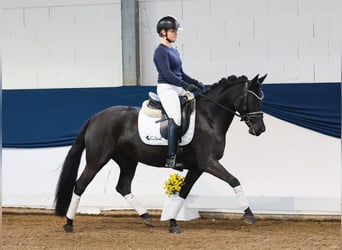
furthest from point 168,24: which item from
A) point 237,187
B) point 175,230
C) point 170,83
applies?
point 175,230

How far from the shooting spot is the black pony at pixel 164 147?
499 centimetres

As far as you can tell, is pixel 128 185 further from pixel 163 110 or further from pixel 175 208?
pixel 163 110

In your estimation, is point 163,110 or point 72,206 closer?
point 163,110

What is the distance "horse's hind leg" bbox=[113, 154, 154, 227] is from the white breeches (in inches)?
31.2

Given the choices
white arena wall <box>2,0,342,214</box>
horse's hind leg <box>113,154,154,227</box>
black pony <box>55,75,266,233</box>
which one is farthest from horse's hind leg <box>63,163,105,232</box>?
white arena wall <box>2,0,342,214</box>

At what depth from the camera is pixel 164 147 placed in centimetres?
512

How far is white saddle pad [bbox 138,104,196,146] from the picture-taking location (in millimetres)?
5035

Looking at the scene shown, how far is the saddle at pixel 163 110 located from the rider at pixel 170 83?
→ 74mm

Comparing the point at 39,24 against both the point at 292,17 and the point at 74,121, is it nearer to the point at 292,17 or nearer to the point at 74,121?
the point at 74,121

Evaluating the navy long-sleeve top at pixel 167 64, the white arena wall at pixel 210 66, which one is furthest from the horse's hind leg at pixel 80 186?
the white arena wall at pixel 210 66

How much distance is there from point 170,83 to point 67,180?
1.28 m

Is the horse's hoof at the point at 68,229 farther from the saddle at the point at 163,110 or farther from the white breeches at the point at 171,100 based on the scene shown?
the white breeches at the point at 171,100

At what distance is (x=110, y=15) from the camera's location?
6.95 metres

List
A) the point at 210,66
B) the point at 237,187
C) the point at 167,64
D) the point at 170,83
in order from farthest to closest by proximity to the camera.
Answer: the point at 210,66 < the point at 170,83 < the point at 167,64 < the point at 237,187
